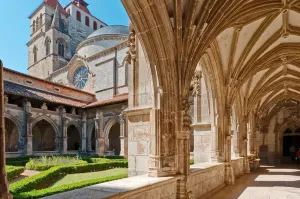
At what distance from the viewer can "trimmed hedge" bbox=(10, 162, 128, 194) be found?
6045mm

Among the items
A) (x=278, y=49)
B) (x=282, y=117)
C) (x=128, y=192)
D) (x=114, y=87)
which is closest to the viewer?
(x=128, y=192)

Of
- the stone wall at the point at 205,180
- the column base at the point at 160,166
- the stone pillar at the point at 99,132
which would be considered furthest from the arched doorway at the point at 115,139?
the column base at the point at 160,166

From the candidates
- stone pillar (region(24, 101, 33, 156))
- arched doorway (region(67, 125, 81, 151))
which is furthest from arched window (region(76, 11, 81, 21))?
stone pillar (region(24, 101, 33, 156))

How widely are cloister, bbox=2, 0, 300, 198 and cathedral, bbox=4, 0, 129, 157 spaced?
9336mm

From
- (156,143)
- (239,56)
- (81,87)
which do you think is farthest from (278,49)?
(81,87)

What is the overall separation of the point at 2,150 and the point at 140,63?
3.18 metres

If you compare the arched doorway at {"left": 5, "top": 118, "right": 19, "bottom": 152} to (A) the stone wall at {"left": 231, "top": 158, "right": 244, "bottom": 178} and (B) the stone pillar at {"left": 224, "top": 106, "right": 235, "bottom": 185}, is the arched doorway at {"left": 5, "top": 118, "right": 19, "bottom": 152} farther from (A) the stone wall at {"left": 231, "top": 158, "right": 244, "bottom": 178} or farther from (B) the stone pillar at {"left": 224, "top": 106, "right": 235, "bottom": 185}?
(B) the stone pillar at {"left": 224, "top": 106, "right": 235, "bottom": 185}

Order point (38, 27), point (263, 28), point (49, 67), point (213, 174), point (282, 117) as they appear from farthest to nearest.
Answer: point (38, 27) → point (49, 67) → point (282, 117) → point (263, 28) → point (213, 174)

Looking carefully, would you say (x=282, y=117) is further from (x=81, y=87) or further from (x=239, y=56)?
(x=81, y=87)

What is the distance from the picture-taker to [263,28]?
734 centimetres

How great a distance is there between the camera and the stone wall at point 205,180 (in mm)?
4896

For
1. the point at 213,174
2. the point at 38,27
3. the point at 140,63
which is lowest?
the point at 213,174

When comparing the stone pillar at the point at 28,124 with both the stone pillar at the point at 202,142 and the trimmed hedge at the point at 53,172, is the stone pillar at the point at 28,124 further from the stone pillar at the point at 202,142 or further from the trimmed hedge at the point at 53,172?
the stone pillar at the point at 202,142

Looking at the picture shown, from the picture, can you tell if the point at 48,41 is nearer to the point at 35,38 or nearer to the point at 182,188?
the point at 35,38
